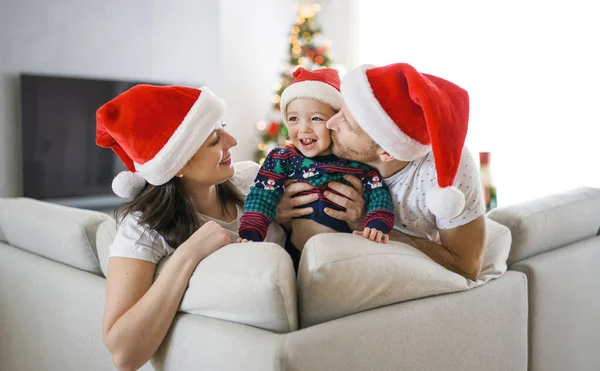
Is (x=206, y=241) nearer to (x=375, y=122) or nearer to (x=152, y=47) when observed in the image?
(x=375, y=122)

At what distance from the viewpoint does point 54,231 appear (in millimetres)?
1796

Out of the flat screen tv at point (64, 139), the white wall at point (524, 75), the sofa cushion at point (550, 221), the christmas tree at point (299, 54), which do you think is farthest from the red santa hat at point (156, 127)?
the christmas tree at point (299, 54)

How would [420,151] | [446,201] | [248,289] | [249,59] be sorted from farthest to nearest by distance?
[249,59]
[420,151]
[446,201]
[248,289]

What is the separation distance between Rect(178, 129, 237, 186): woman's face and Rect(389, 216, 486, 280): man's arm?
2.03ft

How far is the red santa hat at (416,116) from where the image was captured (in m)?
1.34

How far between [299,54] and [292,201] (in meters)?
4.48

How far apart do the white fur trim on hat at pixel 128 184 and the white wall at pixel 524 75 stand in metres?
3.99

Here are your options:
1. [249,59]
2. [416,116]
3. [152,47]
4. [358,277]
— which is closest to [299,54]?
[249,59]

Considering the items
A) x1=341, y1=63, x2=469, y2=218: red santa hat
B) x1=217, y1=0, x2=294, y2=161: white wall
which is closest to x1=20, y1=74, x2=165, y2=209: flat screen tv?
x1=217, y1=0, x2=294, y2=161: white wall

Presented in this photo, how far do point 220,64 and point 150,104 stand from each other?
456cm

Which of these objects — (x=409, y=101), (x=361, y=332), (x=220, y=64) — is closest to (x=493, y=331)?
(x=361, y=332)

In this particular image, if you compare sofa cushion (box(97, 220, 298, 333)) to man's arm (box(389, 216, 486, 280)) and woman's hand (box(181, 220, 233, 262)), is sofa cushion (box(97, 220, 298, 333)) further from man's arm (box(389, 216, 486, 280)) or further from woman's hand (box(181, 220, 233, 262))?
man's arm (box(389, 216, 486, 280))

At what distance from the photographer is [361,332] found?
46.5 inches

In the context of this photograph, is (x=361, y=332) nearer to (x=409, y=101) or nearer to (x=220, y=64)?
(x=409, y=101)
